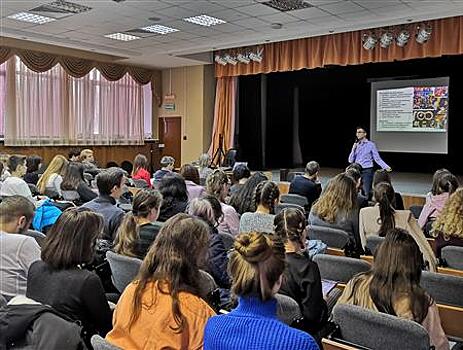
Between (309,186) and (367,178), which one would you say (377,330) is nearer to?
(309,186)

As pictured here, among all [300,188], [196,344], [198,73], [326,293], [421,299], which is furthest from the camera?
[198,73]

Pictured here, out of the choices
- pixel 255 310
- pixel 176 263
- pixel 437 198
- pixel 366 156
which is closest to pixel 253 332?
pixel 255 310

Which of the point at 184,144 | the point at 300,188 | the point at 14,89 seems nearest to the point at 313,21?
the point at 300,188

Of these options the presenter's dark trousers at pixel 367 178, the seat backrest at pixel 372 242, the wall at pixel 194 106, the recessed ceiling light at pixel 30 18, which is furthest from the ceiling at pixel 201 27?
the seat backrest at pixel 372 242

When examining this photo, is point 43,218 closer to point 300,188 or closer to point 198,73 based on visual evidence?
point 300,188

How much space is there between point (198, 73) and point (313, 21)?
461cm

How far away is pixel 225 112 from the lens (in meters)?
12.0

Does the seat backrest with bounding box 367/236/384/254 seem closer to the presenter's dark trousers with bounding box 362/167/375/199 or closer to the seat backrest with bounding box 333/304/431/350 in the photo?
the seat backrest with bounding box 333/304/431/350

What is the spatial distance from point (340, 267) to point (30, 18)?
7.56 meters

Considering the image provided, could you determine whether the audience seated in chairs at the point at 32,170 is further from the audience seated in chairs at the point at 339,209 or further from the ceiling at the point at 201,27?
the audience seated in chairs at the point at 339,209

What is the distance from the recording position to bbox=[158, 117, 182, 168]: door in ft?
42.6

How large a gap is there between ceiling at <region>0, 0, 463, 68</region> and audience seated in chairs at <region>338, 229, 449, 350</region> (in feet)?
18.9

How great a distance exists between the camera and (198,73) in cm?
1233

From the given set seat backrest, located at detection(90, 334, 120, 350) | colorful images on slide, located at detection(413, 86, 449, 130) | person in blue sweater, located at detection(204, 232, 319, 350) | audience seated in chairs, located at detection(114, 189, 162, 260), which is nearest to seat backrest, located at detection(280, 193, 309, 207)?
audience seated in chairs, located at detection(114, 189, 162, 260)
